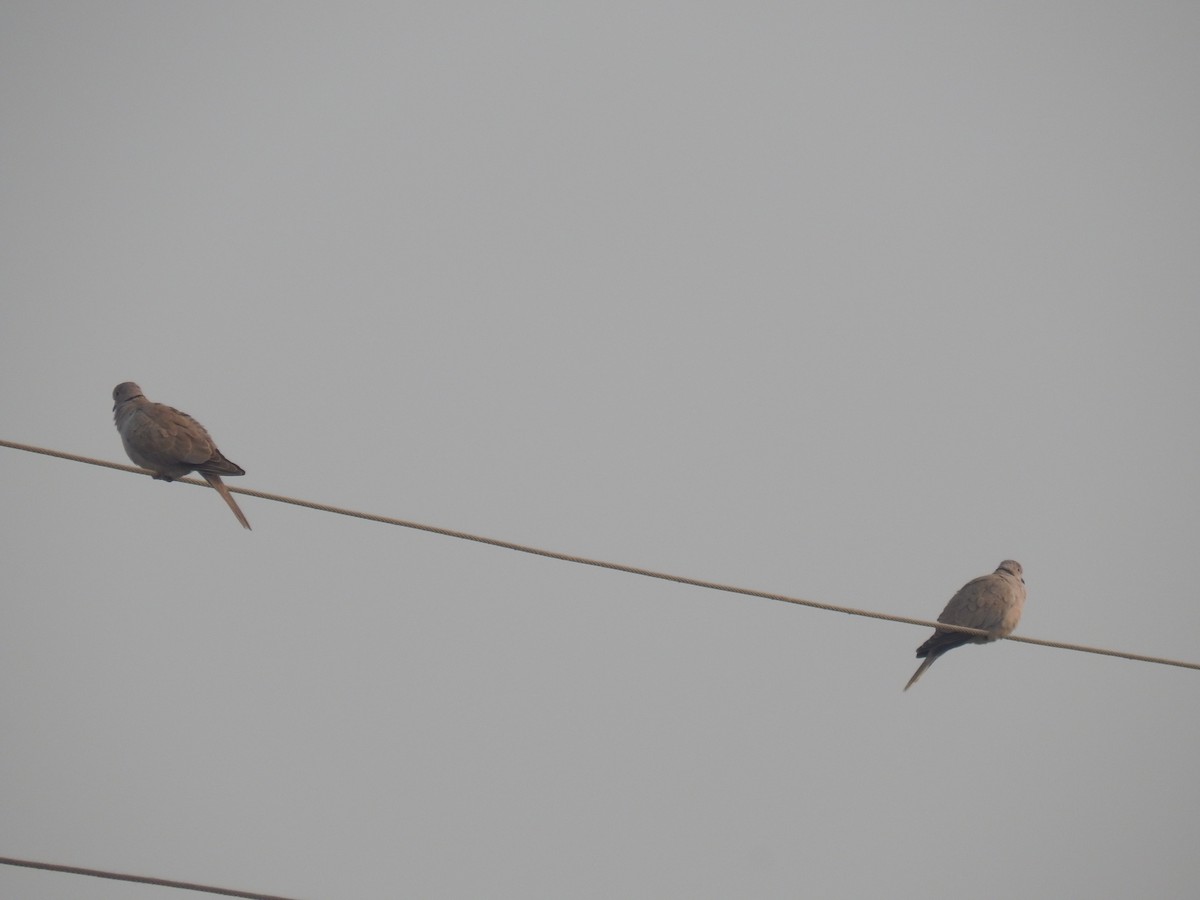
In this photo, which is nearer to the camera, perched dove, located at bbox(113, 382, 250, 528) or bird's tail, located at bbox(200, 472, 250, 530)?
bird's tail, located at bbox(200, 472, 250, 530)

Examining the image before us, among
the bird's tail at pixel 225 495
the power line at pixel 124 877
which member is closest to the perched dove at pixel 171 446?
the bird's tail at pixel 225 495

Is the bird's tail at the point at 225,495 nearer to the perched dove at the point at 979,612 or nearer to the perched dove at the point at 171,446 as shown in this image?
the perched dove at the point at 171,446

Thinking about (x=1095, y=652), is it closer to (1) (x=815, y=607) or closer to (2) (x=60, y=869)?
(1) (x=815, y=607)

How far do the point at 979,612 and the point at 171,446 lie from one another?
21.1 ft

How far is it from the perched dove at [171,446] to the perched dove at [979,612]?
5.32m

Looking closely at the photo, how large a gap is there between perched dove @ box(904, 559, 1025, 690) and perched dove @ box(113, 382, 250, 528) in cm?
532

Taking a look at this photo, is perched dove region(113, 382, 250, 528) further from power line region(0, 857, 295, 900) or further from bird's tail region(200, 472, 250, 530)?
power line region(0, 857, 295, 900)

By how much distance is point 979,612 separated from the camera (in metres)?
10.6

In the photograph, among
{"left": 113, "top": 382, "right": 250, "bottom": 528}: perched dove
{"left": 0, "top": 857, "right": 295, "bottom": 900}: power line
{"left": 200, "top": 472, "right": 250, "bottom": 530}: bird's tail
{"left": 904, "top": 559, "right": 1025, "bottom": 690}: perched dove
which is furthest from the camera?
{"left": 904, "top": 559, "right": 1025, "bottom": 690}: perched dove

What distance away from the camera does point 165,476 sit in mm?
9711

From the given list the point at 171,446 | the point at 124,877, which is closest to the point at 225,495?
the point at 171,446

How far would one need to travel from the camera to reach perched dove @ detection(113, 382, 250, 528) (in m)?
9.75

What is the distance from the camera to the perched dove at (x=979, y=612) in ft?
33.7

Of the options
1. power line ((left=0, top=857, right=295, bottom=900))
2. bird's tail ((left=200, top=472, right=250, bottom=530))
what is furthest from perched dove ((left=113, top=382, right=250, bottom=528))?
power line ((left=0, top=857, right=295, bottom=900))
